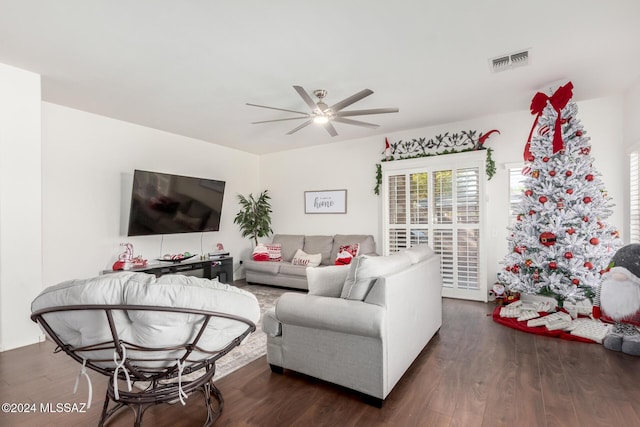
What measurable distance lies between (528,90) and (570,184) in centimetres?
119

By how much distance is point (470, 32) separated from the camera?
2.53 m

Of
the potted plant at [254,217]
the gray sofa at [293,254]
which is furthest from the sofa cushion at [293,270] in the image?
the potted plant at [254,217]

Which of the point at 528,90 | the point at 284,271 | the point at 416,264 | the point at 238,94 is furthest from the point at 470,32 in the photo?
the point at 284,271

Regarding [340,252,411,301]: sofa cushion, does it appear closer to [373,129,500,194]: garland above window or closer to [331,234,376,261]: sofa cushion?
[331,234,376,261]: sofa cushion

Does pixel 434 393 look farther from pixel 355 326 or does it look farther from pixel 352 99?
pixel 352 99

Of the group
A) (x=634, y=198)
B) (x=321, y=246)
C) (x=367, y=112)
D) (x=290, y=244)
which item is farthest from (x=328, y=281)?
(x=290, y=244)

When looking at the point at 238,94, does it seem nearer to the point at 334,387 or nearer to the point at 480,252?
the point at 334,387

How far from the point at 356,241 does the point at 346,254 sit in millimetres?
371

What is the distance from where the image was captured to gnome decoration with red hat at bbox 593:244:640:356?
9.22ft

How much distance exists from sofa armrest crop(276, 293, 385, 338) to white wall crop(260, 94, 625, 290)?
3.43m

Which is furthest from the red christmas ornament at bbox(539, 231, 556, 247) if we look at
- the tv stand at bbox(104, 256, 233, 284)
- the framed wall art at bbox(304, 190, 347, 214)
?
the tv stand at bbox(104, 256, 233, 284)

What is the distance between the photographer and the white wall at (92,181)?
3941 millimetres

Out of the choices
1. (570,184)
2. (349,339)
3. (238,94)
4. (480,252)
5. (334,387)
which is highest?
(238,94)

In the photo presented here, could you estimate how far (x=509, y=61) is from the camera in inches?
117
